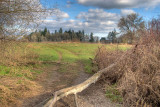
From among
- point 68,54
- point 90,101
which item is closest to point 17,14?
point 90,101

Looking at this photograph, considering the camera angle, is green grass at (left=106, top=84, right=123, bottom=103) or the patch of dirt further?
green grass at (left=106, top=84, right=123, bottom=103)

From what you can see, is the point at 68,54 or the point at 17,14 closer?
the point at 17,14

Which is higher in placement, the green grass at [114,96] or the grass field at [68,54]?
the grass field at [68,54]

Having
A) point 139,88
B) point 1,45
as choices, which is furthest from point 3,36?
point 139,88

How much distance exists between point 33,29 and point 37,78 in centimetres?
324

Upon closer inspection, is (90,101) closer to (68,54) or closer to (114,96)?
(114,96)

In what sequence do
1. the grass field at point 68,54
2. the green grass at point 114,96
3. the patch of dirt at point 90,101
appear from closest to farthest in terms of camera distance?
the patch of dirt at point 90,101
the green grass at point 114,96
the grass field at point 68,54

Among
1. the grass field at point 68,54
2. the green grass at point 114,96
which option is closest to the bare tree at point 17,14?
the grass field at point 68,54

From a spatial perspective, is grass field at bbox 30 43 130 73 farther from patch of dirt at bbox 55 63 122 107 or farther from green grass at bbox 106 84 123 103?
patch of dirt at bbox 55 63 122 107

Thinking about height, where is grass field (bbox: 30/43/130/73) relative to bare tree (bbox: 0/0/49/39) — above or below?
below

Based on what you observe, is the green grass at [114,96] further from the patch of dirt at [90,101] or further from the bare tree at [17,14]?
the bare tree at [17,14]

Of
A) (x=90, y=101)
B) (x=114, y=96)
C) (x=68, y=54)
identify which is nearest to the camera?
(x=90, y=101)

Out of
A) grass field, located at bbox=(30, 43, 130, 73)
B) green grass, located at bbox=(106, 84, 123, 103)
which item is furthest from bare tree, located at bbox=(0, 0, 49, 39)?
green grass, located at bbox=(106, 84, 123, 103)

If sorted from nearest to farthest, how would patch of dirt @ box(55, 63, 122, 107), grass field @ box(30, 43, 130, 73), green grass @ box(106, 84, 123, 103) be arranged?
patch of dirt @ box(55, 63, 122, 107), green grass @ box(106, 84, 123, 103), grass field @ box(30, 43, 130, 73)
